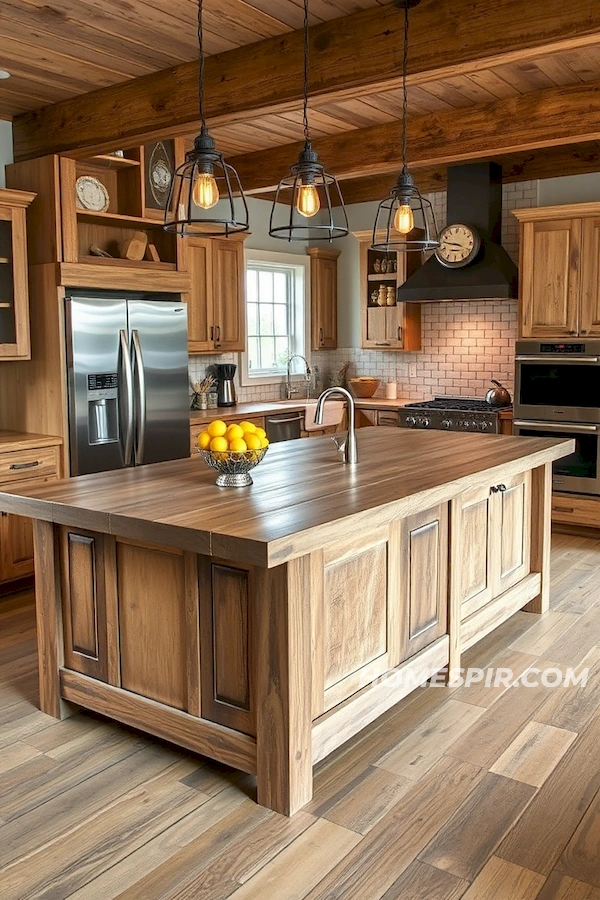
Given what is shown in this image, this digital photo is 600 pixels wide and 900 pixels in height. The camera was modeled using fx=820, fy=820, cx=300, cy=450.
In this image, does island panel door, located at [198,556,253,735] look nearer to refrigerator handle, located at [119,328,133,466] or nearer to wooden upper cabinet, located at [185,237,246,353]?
refrigerator handle, located at [119,328,133,466]

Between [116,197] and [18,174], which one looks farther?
[116,197]

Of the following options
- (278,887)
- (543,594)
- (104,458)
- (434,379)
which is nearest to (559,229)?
(434,379)

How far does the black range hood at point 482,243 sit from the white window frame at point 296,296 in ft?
4.79

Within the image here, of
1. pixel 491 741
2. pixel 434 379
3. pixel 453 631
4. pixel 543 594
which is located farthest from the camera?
pixel 434 379

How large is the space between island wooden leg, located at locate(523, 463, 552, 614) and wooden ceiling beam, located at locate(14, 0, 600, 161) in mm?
2113

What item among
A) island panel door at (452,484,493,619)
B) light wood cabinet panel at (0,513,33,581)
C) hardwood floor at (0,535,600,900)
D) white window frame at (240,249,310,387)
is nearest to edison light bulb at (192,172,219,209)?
island panel door at (452,484,493,619)

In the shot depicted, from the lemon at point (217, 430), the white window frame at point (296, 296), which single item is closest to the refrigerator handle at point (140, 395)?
the white window frame at point (296, 296)

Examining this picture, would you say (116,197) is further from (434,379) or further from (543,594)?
(543,594)

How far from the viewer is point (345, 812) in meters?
2.58

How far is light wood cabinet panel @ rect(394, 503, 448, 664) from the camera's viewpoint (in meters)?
3.23

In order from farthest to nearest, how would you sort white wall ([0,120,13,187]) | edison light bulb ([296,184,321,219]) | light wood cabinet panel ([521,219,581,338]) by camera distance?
light wood cabinet panel ([521,219,581,338]) → white wall ([0,120,13,187]) → edison light bulb ([296,184,321,219])

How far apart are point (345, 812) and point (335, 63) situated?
309cm

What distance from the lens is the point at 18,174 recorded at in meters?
5.11

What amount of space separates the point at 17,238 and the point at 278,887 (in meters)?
3.98
